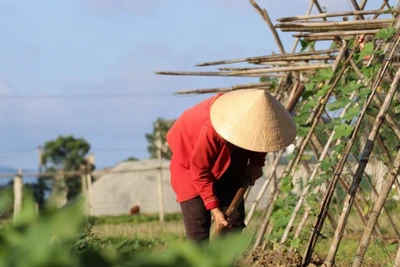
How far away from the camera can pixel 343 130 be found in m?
5.30

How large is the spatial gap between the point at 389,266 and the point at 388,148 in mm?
2034

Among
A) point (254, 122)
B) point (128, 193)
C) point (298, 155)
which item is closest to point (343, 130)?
point (254, 122)

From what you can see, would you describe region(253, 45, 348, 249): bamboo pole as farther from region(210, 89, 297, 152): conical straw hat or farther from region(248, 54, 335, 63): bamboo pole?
region(210, 89, 297, 152): conical straw hat

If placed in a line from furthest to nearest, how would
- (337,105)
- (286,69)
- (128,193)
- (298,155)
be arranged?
1. (128,193)
2. (286,69)
3. (298,155)
4. (337,105)

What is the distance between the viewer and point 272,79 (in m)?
8.15

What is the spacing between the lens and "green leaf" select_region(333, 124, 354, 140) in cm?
525

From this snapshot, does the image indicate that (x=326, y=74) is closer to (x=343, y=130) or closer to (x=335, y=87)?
(x=335, y=87)

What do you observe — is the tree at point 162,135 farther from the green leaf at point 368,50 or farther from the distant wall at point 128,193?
the green leaf at point 368,50

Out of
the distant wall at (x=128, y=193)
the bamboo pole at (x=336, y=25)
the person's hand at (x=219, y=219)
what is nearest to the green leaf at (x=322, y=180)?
the person's hand at (x=219, y=219)

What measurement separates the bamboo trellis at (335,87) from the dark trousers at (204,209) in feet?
1.68

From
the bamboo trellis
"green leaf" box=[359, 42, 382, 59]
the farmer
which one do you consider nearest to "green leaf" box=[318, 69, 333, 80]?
the bamboo trellis

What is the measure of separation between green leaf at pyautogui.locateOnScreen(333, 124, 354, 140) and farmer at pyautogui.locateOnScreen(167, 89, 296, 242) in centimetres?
54

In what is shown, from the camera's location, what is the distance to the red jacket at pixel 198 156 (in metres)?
4.74

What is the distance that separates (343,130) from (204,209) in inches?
39.4
